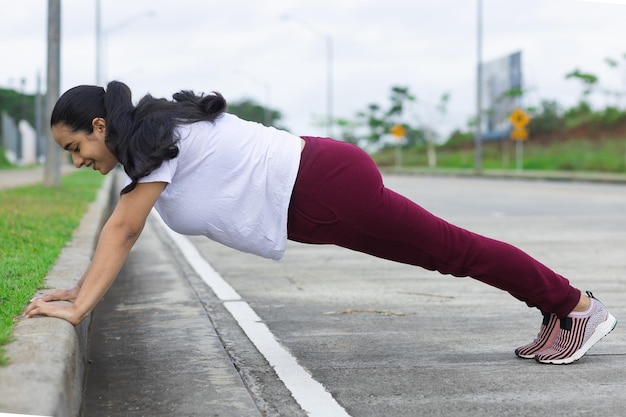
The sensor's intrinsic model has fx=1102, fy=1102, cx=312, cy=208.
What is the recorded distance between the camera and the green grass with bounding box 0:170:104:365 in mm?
5219

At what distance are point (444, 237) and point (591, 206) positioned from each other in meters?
13.8

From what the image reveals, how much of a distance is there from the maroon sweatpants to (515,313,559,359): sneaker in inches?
7.1

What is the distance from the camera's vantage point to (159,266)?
379 inches

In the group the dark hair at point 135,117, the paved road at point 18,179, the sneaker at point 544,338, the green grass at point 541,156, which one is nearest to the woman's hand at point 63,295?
the dark hair at point 135,117

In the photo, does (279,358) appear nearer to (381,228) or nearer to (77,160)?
(381,228)

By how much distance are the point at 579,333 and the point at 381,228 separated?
3.56ft

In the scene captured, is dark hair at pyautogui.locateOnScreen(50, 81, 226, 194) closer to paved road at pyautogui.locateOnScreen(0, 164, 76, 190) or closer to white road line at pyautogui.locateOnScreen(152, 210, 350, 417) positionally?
white road line at pyautogui.locateOnScreen(152, 210, 350, 417)

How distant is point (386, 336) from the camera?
18.9 feet

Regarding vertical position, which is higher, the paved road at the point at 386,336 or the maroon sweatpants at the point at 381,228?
the maroon sweatpants at the point at 381,228

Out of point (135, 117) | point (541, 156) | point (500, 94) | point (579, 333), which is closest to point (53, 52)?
point (135, 117)

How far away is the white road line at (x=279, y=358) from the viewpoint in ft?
13.8

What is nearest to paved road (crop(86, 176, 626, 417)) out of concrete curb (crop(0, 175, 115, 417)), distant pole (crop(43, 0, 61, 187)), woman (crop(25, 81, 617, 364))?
concrete curb (crop(0, 175, 115, 417))

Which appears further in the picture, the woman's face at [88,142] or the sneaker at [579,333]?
the sneaker at [579,333]

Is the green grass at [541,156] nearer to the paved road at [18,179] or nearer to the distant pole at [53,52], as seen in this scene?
the paved road at [18,179]
